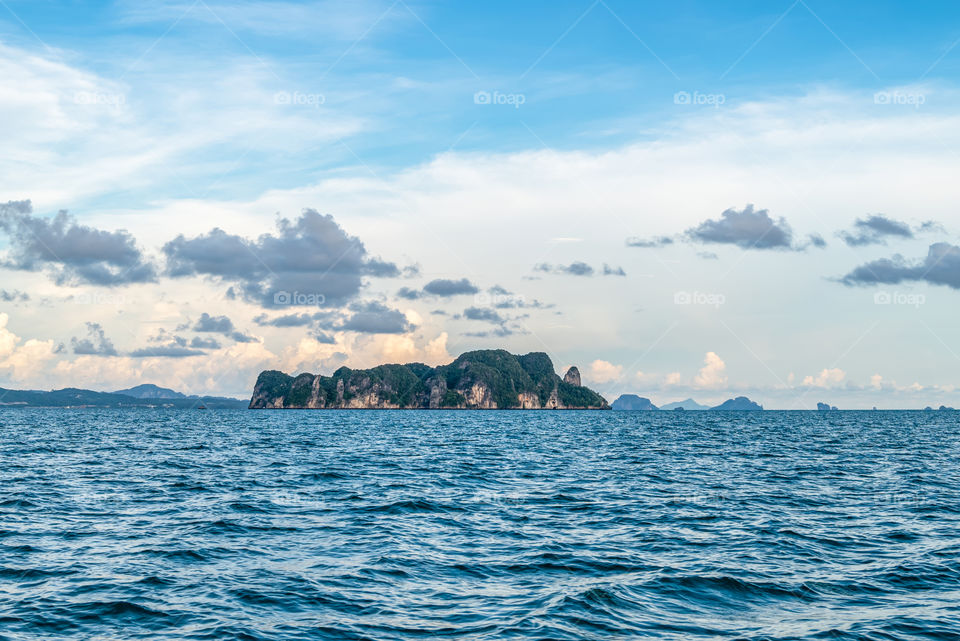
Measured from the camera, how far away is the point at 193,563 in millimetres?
24281

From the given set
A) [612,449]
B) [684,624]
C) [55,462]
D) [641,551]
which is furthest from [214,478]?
[612,449]

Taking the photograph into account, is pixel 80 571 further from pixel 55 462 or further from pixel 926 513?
pixel 55 462

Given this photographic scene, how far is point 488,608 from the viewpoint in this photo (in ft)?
64.4

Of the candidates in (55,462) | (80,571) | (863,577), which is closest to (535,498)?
(863,577)

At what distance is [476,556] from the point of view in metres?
25.6

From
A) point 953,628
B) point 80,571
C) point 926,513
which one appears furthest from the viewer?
point 926,513

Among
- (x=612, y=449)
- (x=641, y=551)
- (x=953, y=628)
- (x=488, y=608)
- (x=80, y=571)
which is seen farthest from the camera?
(x=612, y=449)

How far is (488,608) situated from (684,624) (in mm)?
5139

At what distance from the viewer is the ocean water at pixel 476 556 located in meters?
18.5

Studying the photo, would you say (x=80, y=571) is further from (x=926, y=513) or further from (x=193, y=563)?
(x=926, y=513)

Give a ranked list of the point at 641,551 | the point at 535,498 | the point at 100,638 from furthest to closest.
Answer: the point at 535,498, the point at 641,551, the point at 100,638

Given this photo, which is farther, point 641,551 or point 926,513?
point 926,513

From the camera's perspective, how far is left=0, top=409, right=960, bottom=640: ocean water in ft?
60.8

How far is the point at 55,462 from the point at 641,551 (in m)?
53.9
